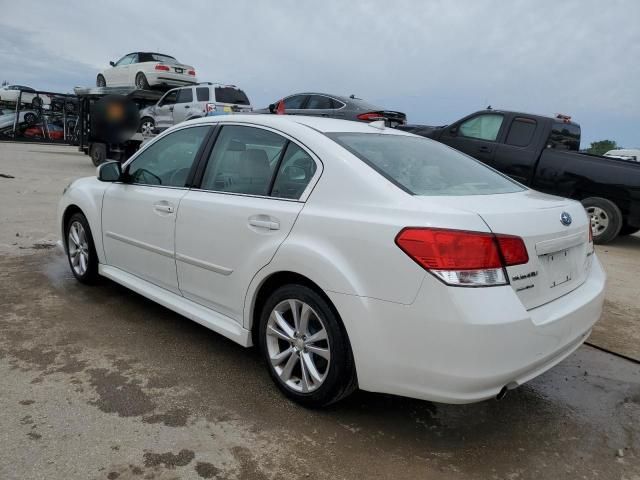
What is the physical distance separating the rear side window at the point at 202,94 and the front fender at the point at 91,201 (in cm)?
1097

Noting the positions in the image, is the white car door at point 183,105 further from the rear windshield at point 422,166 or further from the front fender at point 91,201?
the rear windshield at point 422,166

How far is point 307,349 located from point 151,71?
677 inches

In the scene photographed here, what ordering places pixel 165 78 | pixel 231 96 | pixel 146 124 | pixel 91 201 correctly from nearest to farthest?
1. pixel 91 201
2. pixel 231 96
3. pixel 146 124
4. pixel 165 78

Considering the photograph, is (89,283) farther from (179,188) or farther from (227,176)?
(227,176)

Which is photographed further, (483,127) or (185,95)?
(185,95)

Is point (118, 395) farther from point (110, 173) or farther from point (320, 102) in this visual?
point (320, 102)

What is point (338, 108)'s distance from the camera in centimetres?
1187

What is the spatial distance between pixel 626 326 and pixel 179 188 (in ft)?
12.5

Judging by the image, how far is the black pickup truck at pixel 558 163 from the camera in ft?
26.1

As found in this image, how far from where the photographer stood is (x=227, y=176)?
11.1 ft

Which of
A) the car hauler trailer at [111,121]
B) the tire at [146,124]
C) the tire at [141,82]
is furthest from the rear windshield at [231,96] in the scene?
the tire at [141,82]

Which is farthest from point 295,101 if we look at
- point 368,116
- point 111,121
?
point 111,121

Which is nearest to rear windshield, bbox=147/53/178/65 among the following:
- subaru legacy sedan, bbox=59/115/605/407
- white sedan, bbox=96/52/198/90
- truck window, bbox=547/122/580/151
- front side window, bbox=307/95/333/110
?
white sedan, bbox=96/52/198/90

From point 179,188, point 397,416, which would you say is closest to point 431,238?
point 397,416
